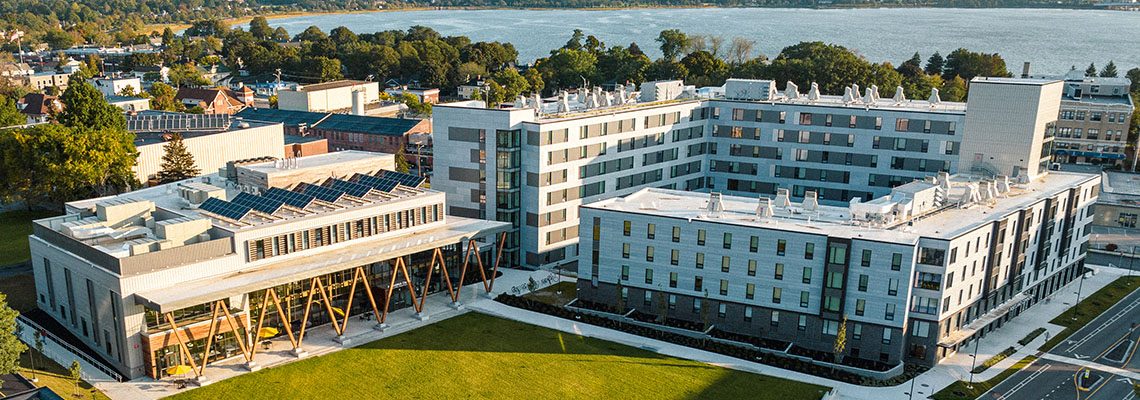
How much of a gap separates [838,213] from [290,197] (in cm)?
4280

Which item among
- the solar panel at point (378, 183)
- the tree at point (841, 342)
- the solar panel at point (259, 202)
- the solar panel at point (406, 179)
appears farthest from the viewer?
the solar panel at point (406, 179)

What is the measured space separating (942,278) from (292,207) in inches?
1872

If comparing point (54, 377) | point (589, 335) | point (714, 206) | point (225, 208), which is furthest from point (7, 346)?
point (714, 206)

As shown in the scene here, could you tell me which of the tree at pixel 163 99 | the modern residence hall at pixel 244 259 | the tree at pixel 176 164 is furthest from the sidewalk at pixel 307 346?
the tree at pixel 163 99

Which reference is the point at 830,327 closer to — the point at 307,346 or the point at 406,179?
Answer: the point at 406,179

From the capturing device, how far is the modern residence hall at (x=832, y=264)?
5916 centimetres

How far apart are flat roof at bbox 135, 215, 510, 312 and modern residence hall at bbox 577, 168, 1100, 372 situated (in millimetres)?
11315

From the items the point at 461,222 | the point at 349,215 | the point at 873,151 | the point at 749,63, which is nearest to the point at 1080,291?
the point at 873,151

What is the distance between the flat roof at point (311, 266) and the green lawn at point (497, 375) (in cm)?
574

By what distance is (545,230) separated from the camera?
8075 cm

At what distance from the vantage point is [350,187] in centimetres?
6869

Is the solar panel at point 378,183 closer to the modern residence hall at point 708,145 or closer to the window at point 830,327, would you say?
the modern residence hall at point 708,145

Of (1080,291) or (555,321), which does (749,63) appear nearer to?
(1080,291)

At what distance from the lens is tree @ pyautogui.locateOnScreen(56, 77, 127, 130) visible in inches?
3762
